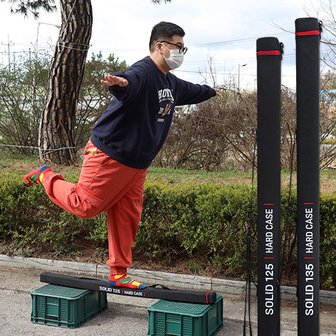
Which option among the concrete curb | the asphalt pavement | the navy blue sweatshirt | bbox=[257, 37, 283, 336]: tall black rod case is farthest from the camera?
the concrete curb

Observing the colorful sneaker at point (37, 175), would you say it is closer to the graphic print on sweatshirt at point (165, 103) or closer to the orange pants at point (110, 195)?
the orange pants at point (110, 195)

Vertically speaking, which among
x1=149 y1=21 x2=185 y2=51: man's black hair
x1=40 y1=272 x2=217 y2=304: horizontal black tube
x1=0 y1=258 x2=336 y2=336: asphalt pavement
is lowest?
x1=0 y1=258 x2=336 y2=336: asphalt pavement

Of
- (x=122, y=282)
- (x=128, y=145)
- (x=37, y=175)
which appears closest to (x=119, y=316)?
(x=122, y=282)

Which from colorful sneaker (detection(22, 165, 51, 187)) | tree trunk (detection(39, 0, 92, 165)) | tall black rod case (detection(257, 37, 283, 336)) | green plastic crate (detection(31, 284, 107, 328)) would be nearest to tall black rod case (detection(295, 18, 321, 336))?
tall black rod case (detection(257, 37, 283, 336))

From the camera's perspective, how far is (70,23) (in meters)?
8.84

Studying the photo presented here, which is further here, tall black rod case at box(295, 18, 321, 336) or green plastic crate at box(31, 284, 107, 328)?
green plastic crate at box(31, 284, 107, 328)

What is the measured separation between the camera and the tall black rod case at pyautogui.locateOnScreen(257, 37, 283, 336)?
11.0 ft

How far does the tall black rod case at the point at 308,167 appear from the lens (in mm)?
3254

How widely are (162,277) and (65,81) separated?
471 centimetres

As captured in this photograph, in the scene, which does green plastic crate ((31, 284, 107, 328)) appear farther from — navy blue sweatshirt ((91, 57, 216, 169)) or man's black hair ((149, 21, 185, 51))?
man's black hair ((149, 21, 185, 51))

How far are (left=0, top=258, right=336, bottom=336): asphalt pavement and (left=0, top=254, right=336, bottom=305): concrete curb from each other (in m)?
0.02

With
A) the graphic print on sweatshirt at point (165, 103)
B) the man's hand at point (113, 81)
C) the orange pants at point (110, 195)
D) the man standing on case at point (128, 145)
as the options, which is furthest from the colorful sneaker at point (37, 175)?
the man's hand at point (113, 81)

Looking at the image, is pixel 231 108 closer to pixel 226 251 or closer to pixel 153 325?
pixel 226 251

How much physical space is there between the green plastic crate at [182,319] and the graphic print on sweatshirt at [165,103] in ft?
4.66
